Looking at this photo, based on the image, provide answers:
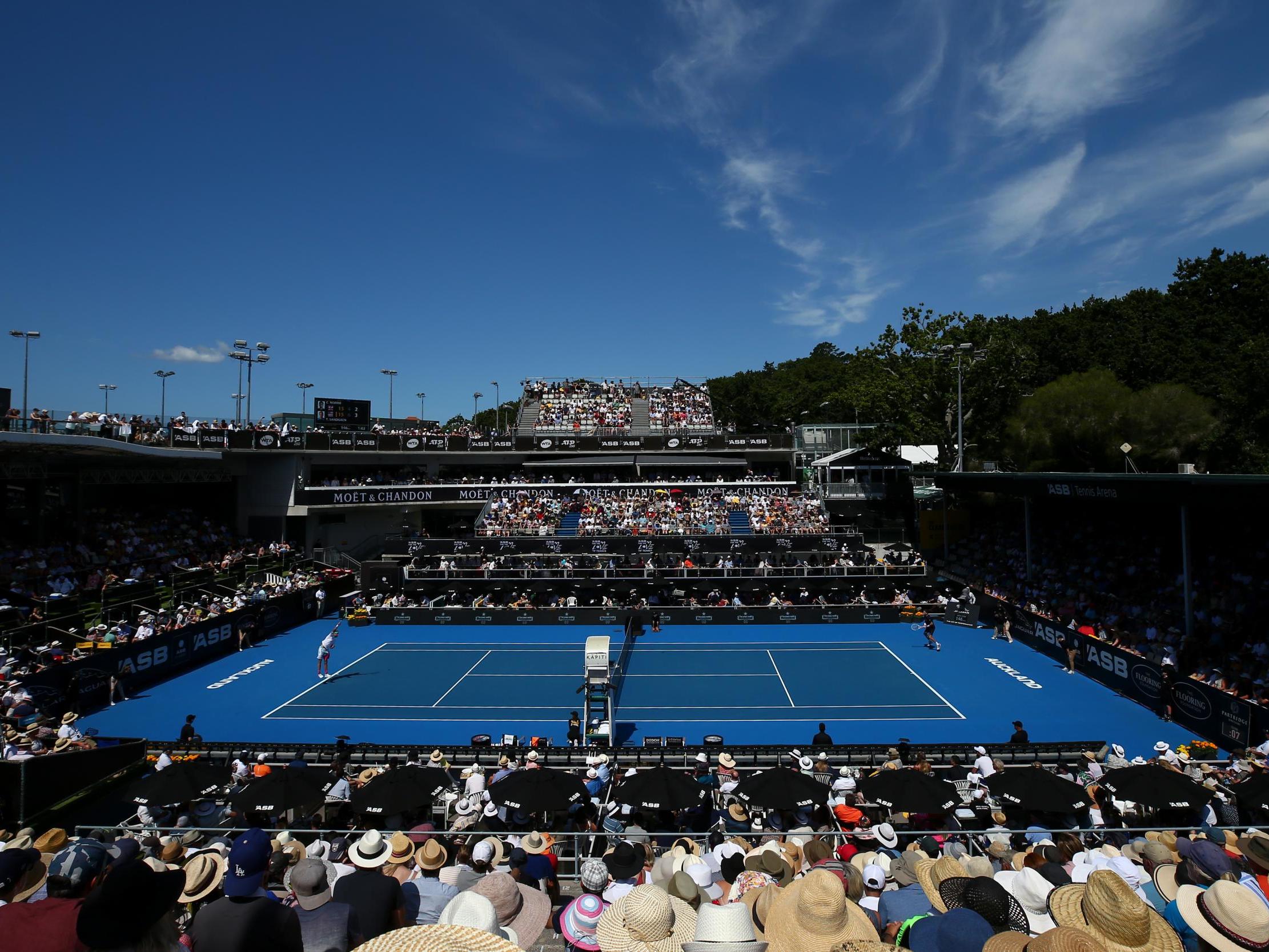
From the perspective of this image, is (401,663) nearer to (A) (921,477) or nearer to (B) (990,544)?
(B) (990,544)

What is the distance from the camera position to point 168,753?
1484 cm

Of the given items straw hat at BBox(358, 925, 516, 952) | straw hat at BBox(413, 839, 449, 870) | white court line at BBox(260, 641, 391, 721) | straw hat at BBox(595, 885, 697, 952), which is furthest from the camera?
white court line at BBox(260, 641, 391, 721)

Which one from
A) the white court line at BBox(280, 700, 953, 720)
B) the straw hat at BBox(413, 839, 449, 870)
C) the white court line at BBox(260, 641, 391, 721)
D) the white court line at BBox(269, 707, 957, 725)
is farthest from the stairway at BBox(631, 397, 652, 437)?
the straw hat at BBox(413, 839, 449, 870)

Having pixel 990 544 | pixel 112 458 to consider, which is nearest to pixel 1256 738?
pixel 990 544

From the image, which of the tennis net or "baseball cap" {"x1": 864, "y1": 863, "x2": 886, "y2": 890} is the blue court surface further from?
"baseball cap" {"x1": 864, "y1": 863, "x2": 886, "y2": 890}

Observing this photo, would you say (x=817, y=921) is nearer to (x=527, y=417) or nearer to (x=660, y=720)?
(x=660, y=720)

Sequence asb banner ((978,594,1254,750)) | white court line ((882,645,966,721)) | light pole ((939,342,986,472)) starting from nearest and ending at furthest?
asb banner ((978,594,1254,750)) → white court line ((882,645,966,721)) → light pole ((939,342,986,472))

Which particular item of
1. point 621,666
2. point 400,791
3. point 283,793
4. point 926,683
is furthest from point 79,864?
point 926,683

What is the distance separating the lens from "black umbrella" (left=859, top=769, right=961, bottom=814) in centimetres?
1052

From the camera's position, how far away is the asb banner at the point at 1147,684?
54.1 ft

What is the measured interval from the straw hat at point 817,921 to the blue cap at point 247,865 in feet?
10.4

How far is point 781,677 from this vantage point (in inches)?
944

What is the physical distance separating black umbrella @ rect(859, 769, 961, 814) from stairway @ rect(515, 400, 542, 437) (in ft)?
159

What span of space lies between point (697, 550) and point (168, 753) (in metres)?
24.8
